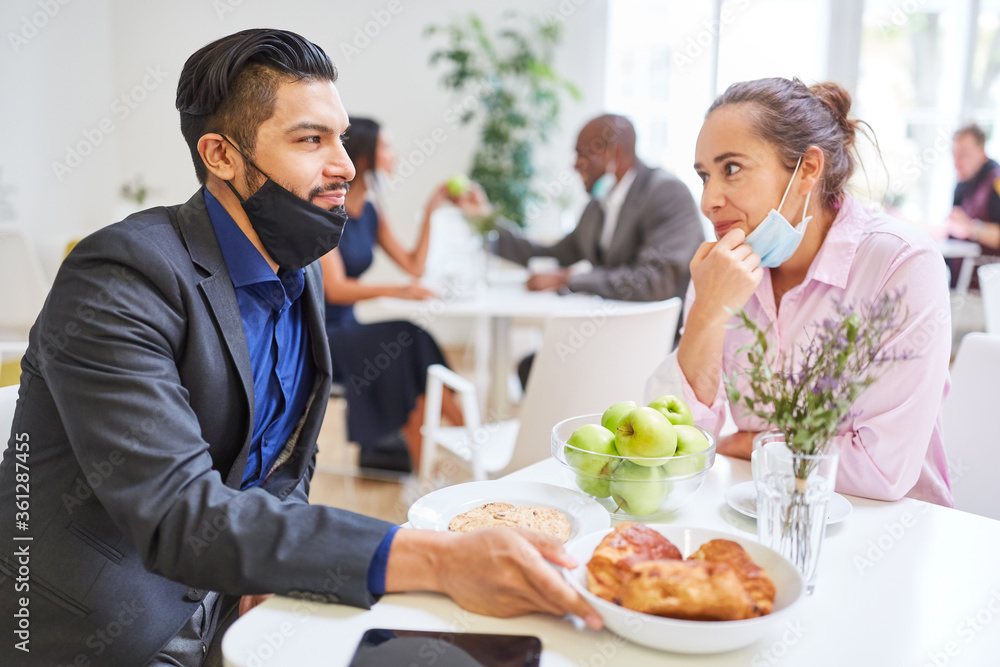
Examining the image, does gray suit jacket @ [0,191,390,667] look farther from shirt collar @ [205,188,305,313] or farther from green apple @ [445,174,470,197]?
green apple @ [445,174,470,197]

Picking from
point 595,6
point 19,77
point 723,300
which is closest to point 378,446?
point 723,300

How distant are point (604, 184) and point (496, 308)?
0.96 meters

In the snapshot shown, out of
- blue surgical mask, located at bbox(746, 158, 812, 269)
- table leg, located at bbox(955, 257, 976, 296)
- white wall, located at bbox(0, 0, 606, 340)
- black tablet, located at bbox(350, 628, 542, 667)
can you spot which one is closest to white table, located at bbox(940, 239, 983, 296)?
table leg, located at bbox(955, 257, 976, 296)

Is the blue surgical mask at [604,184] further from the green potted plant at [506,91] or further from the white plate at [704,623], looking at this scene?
the white plate at [704,623]

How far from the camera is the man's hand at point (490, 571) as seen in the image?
800 millimetres

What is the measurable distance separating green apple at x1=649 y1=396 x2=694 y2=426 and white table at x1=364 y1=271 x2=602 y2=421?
1540 mm

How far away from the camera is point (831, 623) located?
2.71 feet

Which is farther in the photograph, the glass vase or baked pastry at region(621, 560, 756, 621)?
the glass vase

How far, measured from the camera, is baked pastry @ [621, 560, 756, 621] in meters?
0.74

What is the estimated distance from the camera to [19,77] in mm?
4488

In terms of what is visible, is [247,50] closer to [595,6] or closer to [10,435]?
[10,435]

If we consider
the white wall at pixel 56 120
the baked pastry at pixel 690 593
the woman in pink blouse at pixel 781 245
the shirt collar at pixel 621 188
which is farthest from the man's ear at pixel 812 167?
→ the white wall at pixel 56 120

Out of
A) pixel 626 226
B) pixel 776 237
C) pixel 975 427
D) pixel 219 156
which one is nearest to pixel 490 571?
pixel 219 156

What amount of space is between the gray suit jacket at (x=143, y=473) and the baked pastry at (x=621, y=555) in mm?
236
